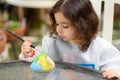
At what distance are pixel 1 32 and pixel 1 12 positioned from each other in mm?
1251

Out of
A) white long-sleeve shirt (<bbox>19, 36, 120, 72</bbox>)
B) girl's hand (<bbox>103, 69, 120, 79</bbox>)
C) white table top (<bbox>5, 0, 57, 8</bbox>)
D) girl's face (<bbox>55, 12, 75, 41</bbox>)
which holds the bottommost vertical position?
girl's hand (<bbox>103, 69, 120, 79</bbox>)

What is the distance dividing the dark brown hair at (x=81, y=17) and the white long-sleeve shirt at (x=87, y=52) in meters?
0.02

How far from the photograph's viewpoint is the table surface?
0.86 meters

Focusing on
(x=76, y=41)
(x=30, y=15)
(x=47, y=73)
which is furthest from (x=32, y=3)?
(x=47, y=73)

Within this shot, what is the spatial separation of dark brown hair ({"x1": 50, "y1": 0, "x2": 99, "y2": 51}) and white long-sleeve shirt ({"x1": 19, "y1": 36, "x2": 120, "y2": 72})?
0.02 metres

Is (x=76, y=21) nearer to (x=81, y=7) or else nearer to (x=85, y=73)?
(x=81, y=7)

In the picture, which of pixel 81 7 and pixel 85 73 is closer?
pixel 85 73

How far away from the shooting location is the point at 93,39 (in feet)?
3.53

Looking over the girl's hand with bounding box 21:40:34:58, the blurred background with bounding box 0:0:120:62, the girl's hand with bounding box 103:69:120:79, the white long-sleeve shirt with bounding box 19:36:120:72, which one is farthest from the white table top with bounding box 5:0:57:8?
the girl's hand with bounding box 103:69:120:79

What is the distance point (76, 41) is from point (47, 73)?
22 cm

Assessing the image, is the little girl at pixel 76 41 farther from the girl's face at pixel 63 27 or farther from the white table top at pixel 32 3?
the white table top at pixel 32 3

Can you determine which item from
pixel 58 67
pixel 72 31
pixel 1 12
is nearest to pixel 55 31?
pixel 72 31

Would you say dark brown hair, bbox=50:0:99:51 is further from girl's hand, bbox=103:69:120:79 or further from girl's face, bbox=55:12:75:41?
girl's hand, bbox=103:69:120:79

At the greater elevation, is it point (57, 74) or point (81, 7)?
point (81, 7)
